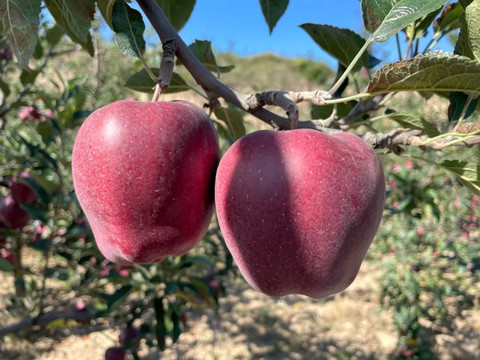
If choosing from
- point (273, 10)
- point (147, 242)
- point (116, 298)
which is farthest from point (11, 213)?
point (273, 10)

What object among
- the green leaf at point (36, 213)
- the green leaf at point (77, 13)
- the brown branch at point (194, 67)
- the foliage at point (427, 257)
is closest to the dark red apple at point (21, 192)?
the green leaf at point (36, 213)

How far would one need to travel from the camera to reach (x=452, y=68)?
0.45m

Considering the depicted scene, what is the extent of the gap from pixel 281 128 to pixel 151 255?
0.27 m

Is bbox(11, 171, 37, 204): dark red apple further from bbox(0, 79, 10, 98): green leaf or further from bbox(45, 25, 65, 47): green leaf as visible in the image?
bbox(45, 25, 65, 47): green leaf

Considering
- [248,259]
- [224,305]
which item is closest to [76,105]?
[248,259]

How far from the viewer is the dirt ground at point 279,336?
256 centimetres

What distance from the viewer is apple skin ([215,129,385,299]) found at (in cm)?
50

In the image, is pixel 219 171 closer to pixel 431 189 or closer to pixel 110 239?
pixel 110 239

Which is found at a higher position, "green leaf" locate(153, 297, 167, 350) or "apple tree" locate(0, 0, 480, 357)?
"apple tree" locate(0, 0, 480, 357)

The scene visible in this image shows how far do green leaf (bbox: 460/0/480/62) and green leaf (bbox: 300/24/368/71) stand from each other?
21 cm

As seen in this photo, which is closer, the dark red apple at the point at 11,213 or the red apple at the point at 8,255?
the dark red apple at the point at 11,213

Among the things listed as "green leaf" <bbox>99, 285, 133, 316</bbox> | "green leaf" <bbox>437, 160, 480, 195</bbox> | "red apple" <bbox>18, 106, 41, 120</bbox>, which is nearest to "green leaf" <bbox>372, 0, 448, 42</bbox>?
"green leaf" <bbox>437, 160, 480, 195</bbox>

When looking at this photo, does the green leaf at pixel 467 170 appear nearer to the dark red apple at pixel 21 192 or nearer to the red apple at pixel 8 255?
the dark red apple at pixel 21 192

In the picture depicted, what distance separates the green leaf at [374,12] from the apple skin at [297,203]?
0.52ft
